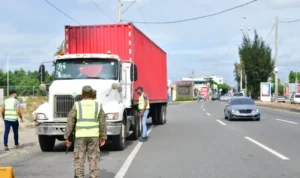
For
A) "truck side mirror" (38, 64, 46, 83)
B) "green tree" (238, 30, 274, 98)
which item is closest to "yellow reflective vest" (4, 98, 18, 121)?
"truck side mirror" (38, 64, 46, 83)

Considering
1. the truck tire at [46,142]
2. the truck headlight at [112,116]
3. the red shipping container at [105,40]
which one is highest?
the red shipping container at [105,40]

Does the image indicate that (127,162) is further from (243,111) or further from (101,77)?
(243,111)

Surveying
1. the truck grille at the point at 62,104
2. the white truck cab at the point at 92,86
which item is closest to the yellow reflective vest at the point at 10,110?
the white truck cab at the point at 92,86

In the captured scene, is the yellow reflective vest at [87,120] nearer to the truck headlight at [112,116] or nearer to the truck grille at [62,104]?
the truck headlight at [112,116]

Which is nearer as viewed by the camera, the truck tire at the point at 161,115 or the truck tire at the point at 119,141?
the truck tire at the point at 119,141

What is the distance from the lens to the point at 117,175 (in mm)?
8469

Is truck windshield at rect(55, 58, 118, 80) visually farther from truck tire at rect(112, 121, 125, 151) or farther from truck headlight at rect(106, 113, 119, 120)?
truck tire at rect(112, 121, 125, 151)

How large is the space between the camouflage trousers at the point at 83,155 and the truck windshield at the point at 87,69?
557cm

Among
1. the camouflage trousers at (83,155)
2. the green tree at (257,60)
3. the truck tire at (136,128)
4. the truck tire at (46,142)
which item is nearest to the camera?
the camouflage trousers at (83,155)

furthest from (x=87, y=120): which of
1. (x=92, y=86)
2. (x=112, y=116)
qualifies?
(x=92, y=86)

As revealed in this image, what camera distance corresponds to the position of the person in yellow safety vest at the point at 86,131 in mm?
7043

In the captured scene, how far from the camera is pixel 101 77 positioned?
12562 millimetres

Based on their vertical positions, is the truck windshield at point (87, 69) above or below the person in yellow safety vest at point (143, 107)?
above

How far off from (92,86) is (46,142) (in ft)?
6.94
